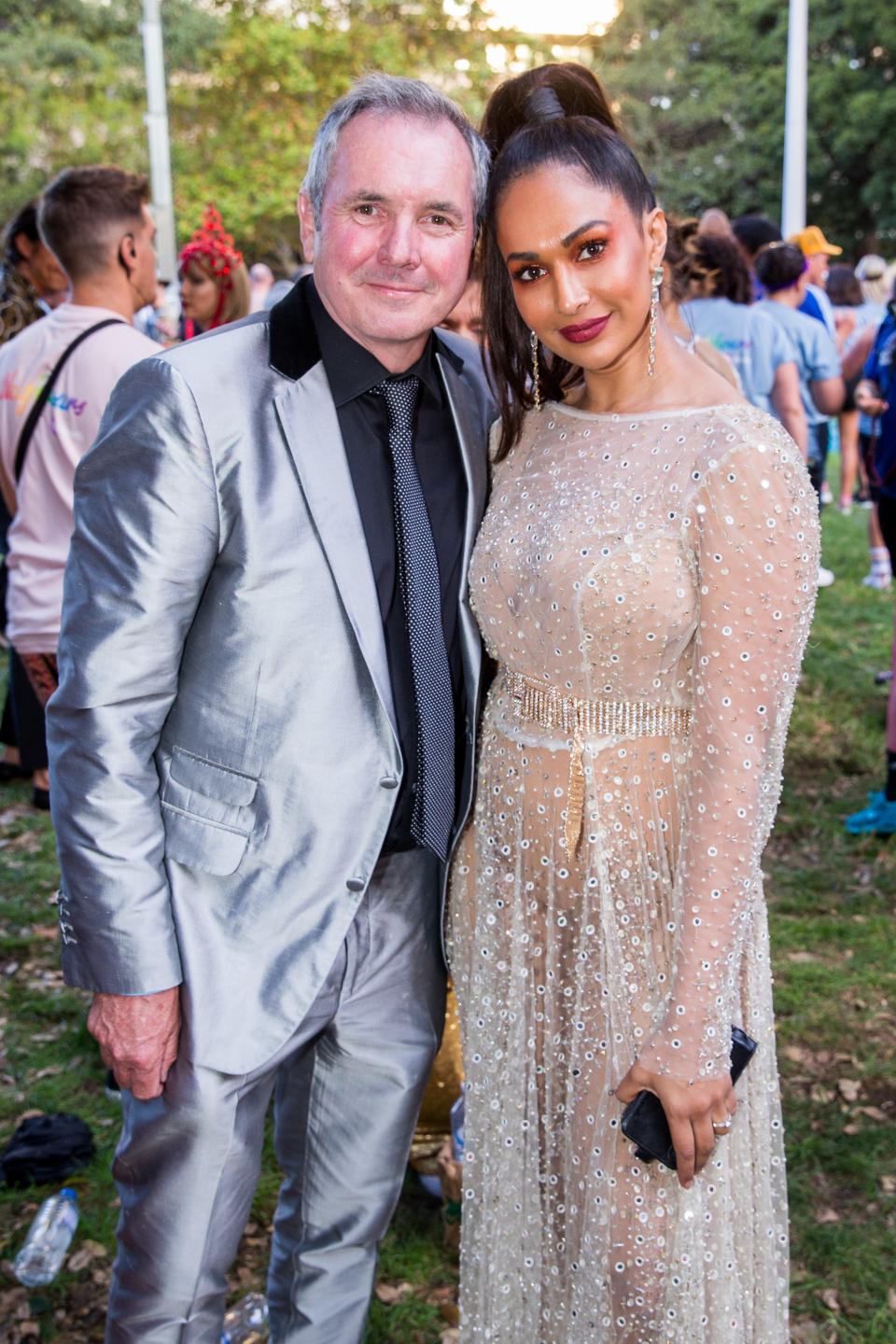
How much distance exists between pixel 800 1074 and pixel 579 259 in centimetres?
265

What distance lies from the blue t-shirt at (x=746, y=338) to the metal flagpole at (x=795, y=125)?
9952 millimetres

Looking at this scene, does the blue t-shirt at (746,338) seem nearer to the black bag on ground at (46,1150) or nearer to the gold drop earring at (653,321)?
the gold drop earring at (653,321)

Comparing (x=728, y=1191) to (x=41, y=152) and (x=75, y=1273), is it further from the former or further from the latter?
(x=41, y=152)

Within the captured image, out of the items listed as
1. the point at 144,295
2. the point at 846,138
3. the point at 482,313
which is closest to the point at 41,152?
the point at 846,138

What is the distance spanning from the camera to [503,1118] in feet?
7.13

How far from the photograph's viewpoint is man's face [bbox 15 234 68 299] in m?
5.13

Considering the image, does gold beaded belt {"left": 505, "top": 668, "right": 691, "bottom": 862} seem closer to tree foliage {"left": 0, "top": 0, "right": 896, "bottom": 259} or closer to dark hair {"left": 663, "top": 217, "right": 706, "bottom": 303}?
dark hair {"left": 663, "top": 217, "right": 706, "bottom": 303}

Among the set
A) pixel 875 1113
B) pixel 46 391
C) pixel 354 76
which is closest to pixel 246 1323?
pixel 875 1113

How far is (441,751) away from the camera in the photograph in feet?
6.86

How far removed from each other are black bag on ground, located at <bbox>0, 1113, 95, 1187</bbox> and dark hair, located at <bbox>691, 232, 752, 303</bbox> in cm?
448

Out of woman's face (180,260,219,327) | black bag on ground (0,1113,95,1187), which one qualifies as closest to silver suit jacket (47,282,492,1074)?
black bag on ground (0,1113,95,1187)

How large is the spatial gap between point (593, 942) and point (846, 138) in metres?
27.6

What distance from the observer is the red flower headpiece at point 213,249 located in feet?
18.0

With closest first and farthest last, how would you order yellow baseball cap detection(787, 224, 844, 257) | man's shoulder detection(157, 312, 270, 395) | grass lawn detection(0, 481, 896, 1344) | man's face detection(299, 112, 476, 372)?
man's shoulder detection(157, 312, 270, 395) → man's face detection(299, 112, 476, 372) → grass lawn detection(0, 481, 896, 1344) → yellow baseball cap detection(787, 224, 844, 257)
